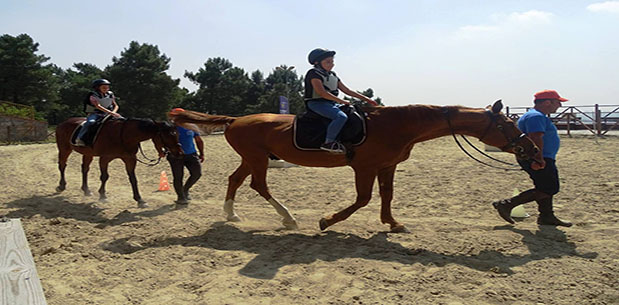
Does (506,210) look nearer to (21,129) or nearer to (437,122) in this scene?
(437,122)

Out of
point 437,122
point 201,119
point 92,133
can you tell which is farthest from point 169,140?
point 437,122

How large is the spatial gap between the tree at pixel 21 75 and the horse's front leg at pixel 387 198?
45.6 m

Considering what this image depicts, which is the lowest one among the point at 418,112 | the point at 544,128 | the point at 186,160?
the point at 186,160

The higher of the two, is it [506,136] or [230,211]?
[506,136]

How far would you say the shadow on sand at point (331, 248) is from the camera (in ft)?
13.8

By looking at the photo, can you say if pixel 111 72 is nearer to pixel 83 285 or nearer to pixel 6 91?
pixel 6 91

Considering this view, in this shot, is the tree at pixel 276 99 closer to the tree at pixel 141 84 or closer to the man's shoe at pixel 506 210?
the tree at pixel 141 84

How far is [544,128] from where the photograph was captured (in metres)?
5.51

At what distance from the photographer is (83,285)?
12.1ft

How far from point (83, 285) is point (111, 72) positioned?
144 feet

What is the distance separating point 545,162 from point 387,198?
2095 mm

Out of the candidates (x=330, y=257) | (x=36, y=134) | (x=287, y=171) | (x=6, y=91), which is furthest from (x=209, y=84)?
(x=330, y=257)

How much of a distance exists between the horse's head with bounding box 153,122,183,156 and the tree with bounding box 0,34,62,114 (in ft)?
137

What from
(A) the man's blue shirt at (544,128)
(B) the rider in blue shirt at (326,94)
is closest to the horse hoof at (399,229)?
(B) the rider in blue shirt at (326,94)
